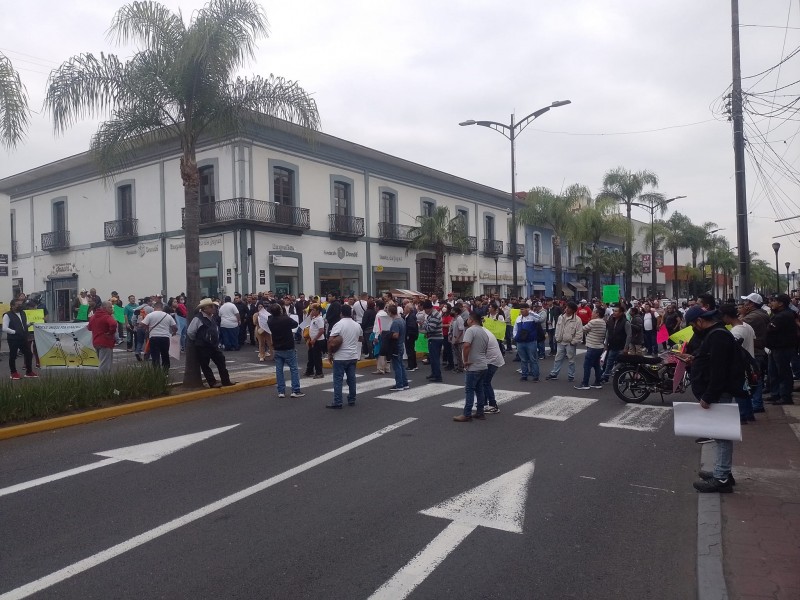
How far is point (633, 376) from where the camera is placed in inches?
443

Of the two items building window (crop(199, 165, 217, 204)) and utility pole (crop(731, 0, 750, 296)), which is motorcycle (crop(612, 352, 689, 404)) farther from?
building window (crop(199, 165, 217, 204))

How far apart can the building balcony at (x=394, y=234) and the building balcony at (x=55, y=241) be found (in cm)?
1559

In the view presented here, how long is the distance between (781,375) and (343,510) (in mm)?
8208

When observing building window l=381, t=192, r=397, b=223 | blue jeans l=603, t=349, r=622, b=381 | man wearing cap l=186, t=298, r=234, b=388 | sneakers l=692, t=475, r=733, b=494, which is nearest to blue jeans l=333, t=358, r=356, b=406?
man wearing cap l=186, t=298, r=234, b=388

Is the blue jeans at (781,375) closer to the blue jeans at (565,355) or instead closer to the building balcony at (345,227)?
the blue jeans at (565,355)

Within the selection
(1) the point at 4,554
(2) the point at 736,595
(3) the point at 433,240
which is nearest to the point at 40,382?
(1) the point at 4,554

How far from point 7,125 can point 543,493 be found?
1023 centimetres

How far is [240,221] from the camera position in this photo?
25.4 metres

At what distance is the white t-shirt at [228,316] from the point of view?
1769cm

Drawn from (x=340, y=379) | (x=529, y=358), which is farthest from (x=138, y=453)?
(x=529, y=358)

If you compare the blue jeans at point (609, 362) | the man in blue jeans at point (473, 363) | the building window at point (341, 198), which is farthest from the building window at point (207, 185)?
the man in blue jeans at point (473, 363)

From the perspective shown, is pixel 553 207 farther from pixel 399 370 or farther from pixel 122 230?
pixel 399 370

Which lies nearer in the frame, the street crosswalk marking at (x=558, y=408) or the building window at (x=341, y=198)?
the street crosswalk marking at (x=558, y=408)

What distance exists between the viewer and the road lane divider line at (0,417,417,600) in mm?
4238
